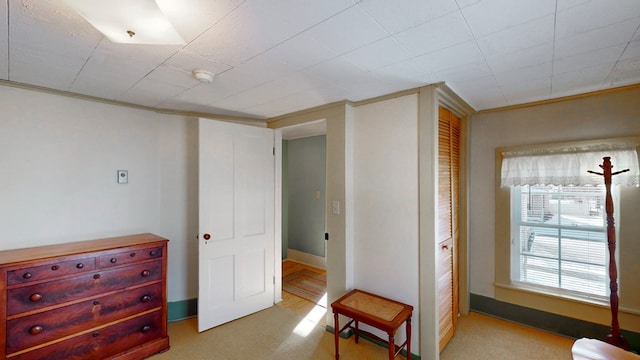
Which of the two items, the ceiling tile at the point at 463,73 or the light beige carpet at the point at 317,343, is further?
the light beige carpet at the point at 317,343

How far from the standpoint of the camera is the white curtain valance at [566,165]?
2121 mm

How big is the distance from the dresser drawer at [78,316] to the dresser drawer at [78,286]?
61 millimetres

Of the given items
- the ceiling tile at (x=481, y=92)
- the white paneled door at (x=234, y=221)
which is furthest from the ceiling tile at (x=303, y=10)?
the white paneled door at (x=234, y=221)

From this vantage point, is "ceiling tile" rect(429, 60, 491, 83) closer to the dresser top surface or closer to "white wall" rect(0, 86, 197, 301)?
"white wall" rect(0, 86, 197, 301)

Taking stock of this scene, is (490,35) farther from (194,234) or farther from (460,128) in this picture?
(194,234)

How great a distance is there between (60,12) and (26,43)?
519 millimetres

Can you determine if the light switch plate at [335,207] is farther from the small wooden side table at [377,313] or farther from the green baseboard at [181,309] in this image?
the green baseboard at [181,309]

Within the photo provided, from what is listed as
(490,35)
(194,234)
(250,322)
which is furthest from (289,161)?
(490,35)

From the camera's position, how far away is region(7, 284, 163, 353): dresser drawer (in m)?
1.71

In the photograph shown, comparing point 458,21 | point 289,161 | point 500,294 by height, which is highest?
point 458,21

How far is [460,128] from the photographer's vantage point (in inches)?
111

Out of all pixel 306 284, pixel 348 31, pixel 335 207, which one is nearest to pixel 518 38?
pixel 348 31

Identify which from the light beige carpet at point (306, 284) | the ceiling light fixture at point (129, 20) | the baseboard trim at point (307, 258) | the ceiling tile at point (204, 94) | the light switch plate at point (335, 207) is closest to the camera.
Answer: the ceiling light fixture at point (129, 20)

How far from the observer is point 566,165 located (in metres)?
2.36
